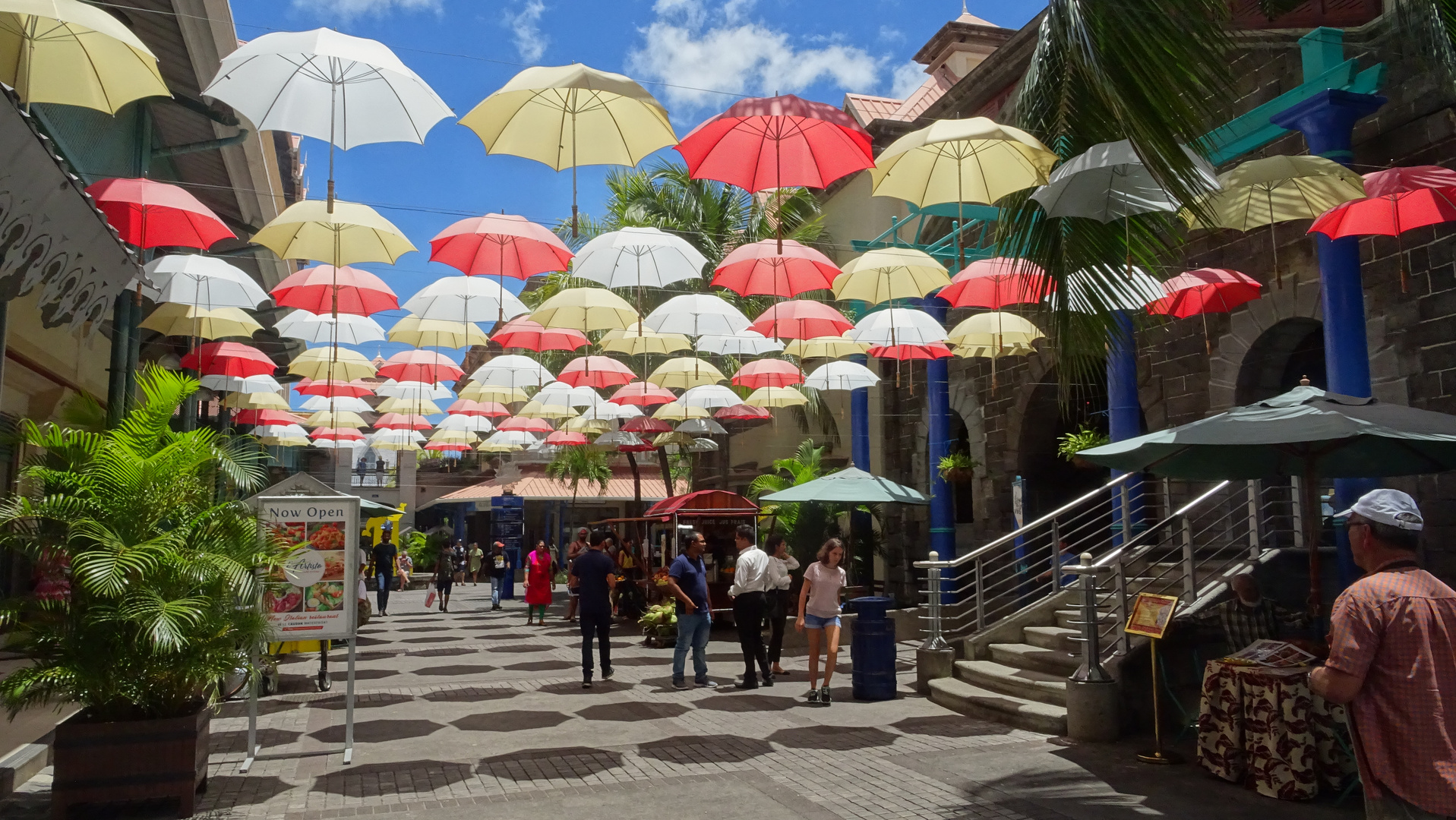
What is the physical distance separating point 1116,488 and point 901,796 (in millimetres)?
7565

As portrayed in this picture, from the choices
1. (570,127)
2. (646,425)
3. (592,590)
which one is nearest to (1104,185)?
(570,127)

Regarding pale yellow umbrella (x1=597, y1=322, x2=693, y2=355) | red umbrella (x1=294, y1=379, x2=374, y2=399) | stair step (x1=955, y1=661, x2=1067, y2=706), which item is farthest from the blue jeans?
red umbrella (x1=294, y1=379, x2=374, y2=399)

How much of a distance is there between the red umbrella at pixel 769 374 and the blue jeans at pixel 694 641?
6626 millimetres

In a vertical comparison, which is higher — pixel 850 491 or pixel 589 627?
pixel 850 491

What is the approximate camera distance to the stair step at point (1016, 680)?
9.58 metres

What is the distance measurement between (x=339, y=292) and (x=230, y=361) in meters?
2.85

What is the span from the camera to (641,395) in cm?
1833

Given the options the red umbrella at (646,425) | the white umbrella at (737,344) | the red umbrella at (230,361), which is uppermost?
the white umbrella at (737,344)

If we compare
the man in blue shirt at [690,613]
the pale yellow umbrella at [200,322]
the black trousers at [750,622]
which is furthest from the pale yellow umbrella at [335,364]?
the black trousers at [750,622]

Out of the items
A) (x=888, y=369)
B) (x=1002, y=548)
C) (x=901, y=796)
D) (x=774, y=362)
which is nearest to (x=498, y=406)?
(x=774, y=362)

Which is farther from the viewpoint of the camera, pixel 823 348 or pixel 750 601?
pixel 823 348

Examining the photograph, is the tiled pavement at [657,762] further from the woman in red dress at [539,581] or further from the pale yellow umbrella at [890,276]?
the woman in red dress at [539,581]

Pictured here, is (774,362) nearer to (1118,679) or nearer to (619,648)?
(619,648)

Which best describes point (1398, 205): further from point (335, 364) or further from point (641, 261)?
point (335, 364)
